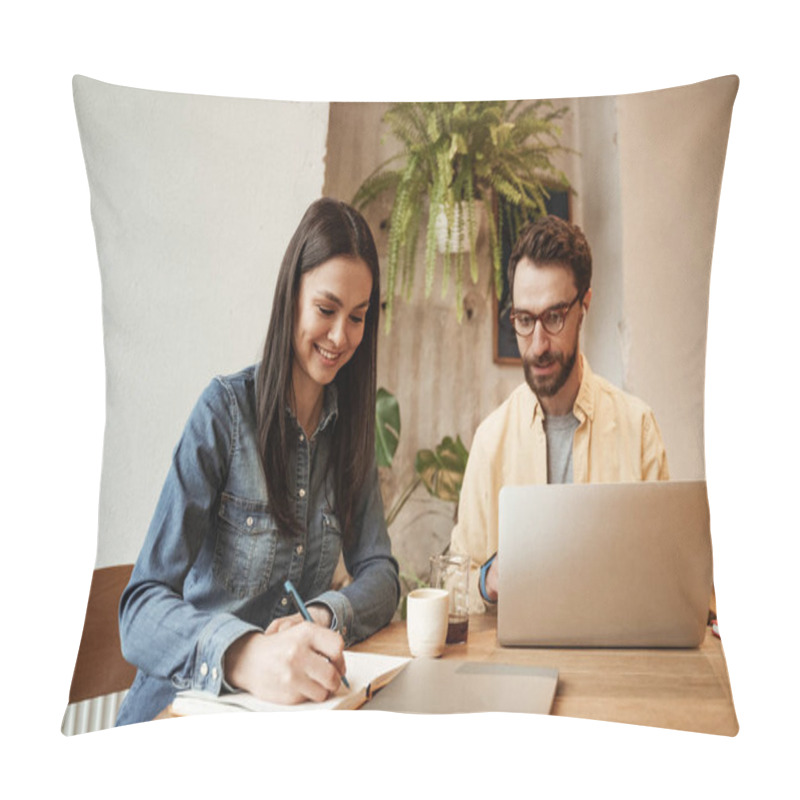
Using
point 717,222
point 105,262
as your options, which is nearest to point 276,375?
point 105,262

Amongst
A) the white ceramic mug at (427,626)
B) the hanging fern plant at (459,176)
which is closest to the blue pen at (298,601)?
the white ceramic mug at (427,626)

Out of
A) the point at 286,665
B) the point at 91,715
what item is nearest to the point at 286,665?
the point at 286,665

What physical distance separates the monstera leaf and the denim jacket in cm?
8

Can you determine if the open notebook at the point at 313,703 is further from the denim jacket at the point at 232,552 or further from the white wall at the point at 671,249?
the white wall at the point at 671,249

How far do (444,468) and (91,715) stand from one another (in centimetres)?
67

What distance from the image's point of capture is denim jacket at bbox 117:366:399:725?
1310 millimetres

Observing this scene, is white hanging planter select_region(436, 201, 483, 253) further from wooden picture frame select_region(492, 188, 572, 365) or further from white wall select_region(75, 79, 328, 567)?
white wall select_region(75, 79, 328, 567)

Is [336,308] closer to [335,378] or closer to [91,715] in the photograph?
[335,378]

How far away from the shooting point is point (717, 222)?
1447 mm

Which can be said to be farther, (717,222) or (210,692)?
(717,222)

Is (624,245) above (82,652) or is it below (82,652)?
above

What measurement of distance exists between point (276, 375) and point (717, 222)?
792mm

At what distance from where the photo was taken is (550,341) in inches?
53.6

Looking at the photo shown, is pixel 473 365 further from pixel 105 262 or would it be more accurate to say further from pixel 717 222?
pixel 105 262
